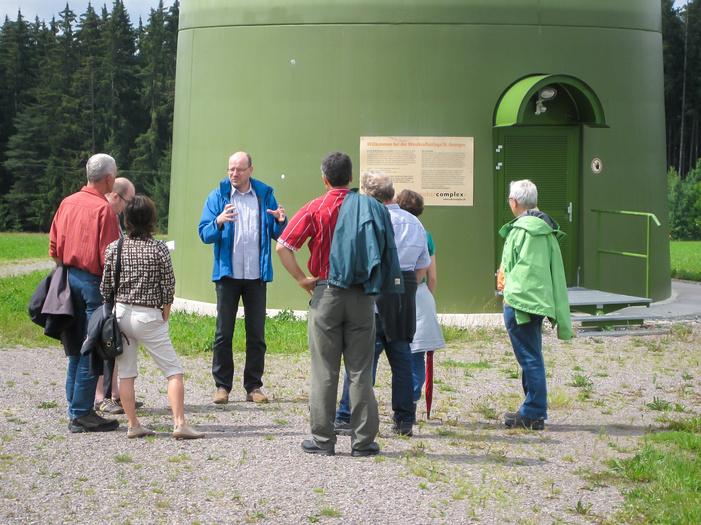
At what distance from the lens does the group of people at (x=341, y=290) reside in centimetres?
550

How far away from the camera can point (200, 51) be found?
38.8 feet

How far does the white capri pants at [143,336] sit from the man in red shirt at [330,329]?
103 centimetres

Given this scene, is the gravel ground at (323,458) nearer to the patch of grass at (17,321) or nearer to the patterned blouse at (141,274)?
the patterned blouse at (141,274)

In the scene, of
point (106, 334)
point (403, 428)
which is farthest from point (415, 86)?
point (106, 334)

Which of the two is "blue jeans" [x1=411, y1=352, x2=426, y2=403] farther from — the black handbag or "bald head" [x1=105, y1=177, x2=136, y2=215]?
"bald head" [x1=105, y1=177, x2=136, y2=215]

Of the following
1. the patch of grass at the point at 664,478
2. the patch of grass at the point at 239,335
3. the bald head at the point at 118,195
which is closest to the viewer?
the patch of grass at the point at 664,478

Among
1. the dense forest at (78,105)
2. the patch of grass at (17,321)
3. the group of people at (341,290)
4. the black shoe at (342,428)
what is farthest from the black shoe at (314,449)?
the dense forest at (78,105)

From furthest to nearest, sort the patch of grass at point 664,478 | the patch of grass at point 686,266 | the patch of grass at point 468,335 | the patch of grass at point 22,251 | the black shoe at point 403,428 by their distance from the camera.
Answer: the patch of grass at point 22,251, the patch of grass at point 686,266, the patch of grass at point 468,335, the black shoe at point 403,428, the patch of grass at point 664,478

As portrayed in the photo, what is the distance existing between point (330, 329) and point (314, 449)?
0.82 m

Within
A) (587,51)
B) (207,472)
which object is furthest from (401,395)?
(587,51)

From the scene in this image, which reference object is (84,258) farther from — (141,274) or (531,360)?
(531,360)

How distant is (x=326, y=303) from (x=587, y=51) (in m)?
7.29

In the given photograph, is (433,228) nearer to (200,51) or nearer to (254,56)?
(254,56)

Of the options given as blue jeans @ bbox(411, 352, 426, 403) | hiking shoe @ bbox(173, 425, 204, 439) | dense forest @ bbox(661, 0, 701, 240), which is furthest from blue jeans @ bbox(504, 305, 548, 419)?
dense forest @ bbox(661, 0, 701, 240)
